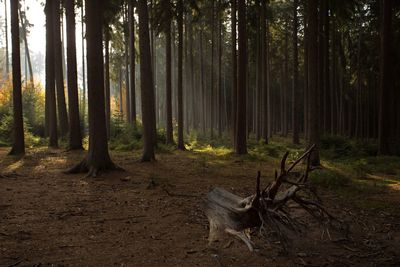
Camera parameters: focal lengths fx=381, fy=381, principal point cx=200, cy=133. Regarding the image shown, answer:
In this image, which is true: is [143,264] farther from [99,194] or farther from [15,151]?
[15,151]

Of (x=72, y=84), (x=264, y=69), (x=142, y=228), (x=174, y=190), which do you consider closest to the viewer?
(x=142, y=228)

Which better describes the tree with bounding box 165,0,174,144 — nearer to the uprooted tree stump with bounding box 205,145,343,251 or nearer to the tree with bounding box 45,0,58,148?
the tree with bounding box 45,0,58,148

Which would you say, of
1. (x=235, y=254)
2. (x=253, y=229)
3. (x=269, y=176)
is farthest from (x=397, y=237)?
(x=269, y=176)

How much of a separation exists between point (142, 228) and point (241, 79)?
10.4 metres

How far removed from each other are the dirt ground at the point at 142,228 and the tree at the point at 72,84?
5.74 meters

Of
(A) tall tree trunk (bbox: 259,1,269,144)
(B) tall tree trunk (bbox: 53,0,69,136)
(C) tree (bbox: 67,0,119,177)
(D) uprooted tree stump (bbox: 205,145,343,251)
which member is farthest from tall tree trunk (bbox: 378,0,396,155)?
(B) tall tree trunk (bbox: 53,0,69,136)

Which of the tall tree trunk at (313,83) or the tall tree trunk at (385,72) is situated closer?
the tall tree trunk at (313,83)

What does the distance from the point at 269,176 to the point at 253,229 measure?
17.9ft

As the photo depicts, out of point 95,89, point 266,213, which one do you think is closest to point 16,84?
point 95,89

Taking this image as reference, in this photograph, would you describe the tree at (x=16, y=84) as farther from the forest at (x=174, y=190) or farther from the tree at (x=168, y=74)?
the tree at (x=168, y=74)

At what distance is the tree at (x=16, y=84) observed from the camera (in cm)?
1420

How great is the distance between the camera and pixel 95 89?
1076cm

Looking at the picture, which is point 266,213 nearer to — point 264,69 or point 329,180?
point 329,180

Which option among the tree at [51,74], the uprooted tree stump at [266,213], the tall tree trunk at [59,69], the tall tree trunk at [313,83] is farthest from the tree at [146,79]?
the uprooted tree stump at [266,213]
